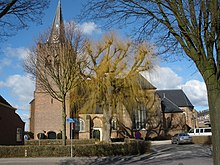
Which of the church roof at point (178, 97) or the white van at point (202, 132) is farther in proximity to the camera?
the church roof at point (178, 97)

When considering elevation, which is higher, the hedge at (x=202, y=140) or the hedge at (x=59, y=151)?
the hedge at (x=59, y=151)

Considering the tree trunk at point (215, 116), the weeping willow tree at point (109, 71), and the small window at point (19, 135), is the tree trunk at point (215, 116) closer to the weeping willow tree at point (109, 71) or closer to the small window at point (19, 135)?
the weeping willow tree at point (109, 71)

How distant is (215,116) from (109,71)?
20956 mm

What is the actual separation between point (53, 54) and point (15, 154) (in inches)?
357

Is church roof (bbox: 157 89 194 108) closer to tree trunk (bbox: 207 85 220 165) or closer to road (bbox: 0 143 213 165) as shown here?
road (bbox: 0 143 213 165)

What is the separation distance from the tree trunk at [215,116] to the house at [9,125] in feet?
90.8

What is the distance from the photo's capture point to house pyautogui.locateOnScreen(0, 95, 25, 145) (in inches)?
1228

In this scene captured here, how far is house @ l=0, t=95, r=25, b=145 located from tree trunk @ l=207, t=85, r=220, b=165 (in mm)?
27663

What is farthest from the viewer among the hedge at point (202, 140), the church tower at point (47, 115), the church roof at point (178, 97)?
the church roof at point (178, 97)

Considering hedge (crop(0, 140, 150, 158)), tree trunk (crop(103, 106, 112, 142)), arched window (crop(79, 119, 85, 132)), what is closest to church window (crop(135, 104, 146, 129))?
arched window (crop(79, 119, 85, 132))

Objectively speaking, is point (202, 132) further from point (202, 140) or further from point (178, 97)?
point (178, 97)

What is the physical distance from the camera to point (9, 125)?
32.8 meters

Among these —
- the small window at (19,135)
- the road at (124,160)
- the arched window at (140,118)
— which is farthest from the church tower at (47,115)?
the road at (124,160)

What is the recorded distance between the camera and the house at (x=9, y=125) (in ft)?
102
